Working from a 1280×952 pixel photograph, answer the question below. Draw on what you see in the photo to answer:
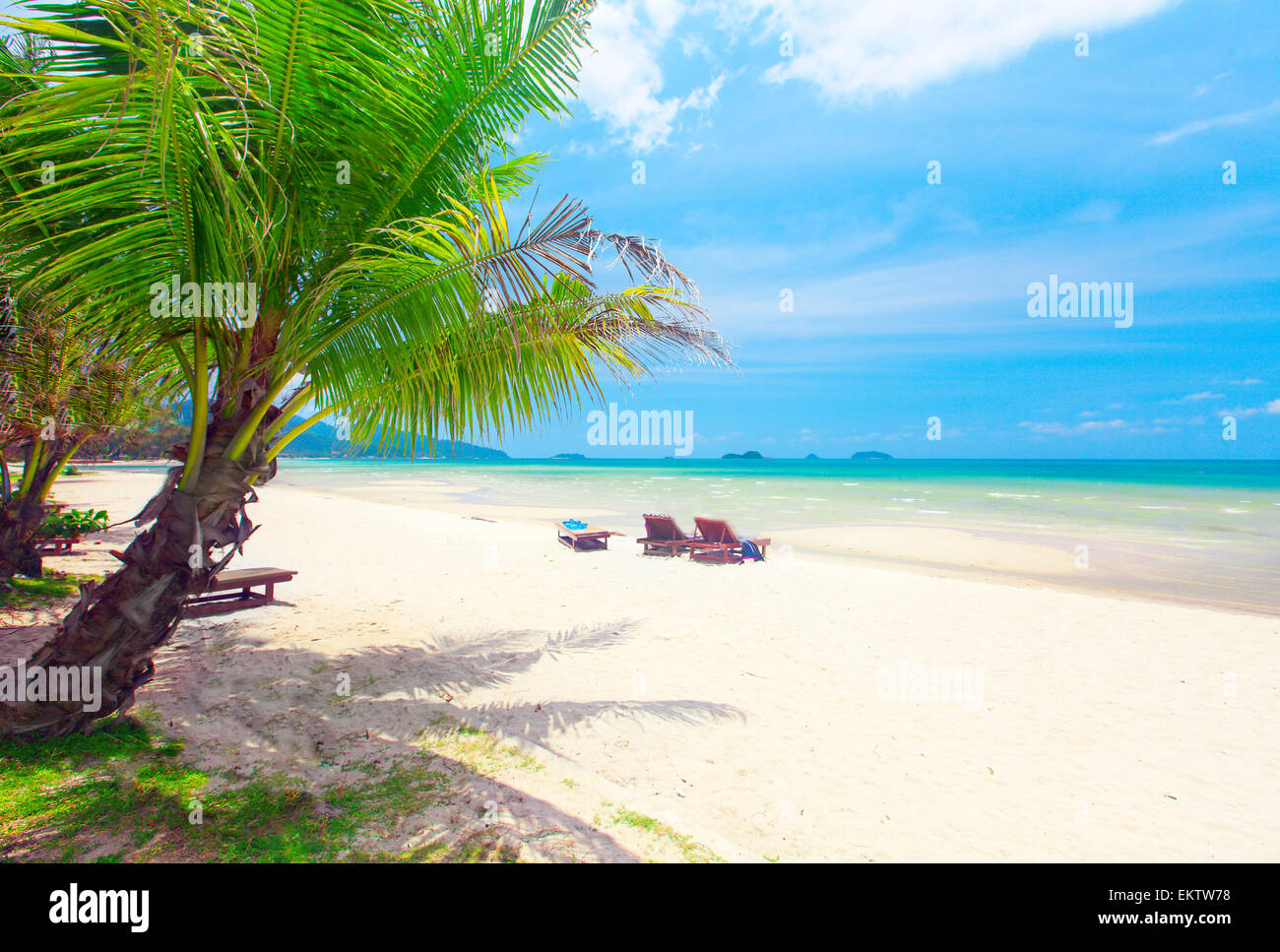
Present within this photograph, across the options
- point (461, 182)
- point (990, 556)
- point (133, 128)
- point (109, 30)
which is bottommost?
point (990, 556)

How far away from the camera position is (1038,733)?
15.7 ft

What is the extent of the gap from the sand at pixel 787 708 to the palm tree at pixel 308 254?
6.04 ft

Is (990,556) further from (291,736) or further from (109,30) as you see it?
(109,30)

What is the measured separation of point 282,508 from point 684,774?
2203 cm

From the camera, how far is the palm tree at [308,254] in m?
2.86

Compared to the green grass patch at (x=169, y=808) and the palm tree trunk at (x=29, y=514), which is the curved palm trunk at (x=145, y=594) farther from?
the palm tree trunk at (x=29, y=514)

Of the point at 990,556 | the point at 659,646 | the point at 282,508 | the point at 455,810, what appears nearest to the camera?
the point at 455,810

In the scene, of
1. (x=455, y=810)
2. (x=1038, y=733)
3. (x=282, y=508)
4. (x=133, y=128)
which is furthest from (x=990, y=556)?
(x=282, y=508)

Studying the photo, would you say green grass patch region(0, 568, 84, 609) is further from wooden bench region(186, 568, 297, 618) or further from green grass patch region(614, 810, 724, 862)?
green grass patch region(614, 810, 724, 862)

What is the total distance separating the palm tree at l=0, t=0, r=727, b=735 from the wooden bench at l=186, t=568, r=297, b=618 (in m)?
3.32

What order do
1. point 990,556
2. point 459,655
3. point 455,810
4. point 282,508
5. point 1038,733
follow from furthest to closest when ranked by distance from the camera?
point 282,508 → point 990,556 → point 459,655 → point 1038,733 → point 455,810

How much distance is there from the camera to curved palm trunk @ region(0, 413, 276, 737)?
3.54 metres

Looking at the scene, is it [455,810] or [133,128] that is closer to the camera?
[133,128]

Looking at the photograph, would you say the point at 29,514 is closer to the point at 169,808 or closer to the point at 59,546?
the point at 59,546
